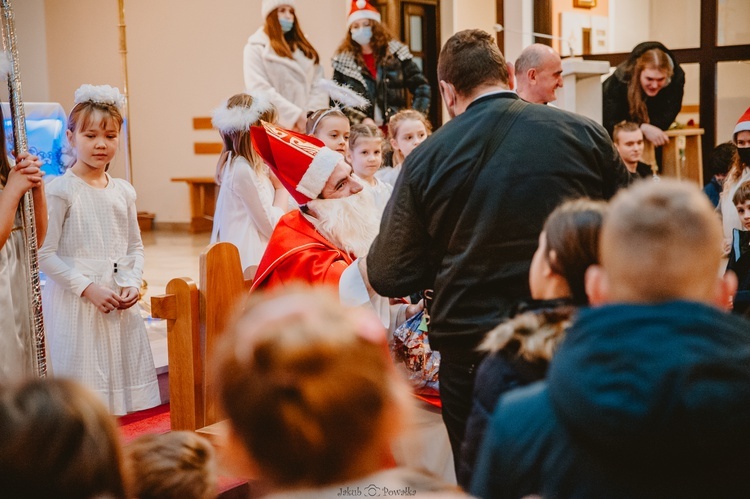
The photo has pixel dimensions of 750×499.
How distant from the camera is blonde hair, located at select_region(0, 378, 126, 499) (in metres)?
1.09

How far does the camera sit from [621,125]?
208 inches

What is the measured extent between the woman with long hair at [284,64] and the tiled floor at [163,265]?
67.0 inches

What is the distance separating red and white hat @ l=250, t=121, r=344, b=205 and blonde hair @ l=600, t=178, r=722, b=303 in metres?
1.85

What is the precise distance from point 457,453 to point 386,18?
24.6 feet

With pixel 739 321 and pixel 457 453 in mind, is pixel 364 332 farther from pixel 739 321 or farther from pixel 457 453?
pixel 457 453

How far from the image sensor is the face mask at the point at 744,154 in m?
5.38

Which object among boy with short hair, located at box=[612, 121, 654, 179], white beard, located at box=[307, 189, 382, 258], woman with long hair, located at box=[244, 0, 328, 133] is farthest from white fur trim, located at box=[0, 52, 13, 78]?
boy with short hair, located at box=[612, 121, 654, 179]

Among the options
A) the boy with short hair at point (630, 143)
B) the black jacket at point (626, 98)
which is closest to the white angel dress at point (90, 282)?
the boy with short hair at point (630, 143)

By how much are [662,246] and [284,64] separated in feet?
17.6

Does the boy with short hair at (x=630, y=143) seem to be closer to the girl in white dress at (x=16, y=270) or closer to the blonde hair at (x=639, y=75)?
the blonde hair at (x=639, y=75)

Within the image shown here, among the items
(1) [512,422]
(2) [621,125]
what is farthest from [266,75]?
(1) [512,422]

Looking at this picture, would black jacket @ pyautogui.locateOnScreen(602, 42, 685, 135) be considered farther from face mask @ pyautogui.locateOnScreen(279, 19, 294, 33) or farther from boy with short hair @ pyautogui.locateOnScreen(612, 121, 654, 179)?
face mask @ pyautogui.locateOnScreen(279, 19, 294, 33)

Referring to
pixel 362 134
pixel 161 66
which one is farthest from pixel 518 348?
pixel 161 66

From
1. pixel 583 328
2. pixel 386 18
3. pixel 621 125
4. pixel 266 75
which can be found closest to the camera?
pixel 583 328
